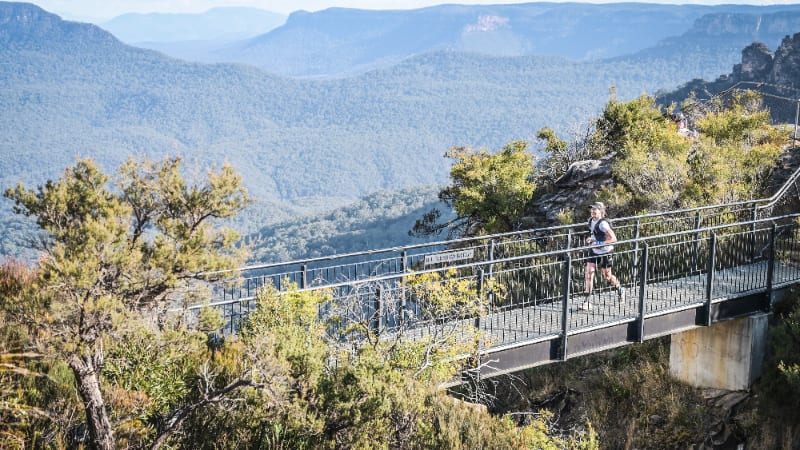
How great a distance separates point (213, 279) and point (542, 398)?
24.5 ft

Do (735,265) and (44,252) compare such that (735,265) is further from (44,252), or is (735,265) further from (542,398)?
(44,252)

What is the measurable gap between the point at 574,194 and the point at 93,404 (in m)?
14.3

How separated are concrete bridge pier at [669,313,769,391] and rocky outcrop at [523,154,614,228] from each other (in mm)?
6378

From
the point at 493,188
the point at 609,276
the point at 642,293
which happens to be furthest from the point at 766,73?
the point at 642,293

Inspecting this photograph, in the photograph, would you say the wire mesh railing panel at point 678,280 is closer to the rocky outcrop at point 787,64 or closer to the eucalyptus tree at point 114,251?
the eucalyptus tree at point 114,251

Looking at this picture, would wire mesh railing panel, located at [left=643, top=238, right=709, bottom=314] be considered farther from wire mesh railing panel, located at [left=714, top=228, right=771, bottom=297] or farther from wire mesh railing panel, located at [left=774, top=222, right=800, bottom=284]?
wire mesh railing panel, located at [left=774, top=222, right=800, bottom=284]

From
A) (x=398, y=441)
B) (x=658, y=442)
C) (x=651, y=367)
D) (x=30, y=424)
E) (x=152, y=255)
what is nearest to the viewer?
(x=152, y=255)

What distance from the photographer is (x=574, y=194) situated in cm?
1969

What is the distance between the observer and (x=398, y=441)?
8.64 m

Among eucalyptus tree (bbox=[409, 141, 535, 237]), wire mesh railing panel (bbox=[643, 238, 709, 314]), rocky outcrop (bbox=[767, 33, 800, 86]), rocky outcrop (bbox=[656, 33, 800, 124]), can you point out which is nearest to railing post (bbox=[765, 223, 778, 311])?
wire mesh railing panel (bbox=[643, 238, 709, 314])

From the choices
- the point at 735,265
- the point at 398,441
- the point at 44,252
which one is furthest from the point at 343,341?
the point at 735,265

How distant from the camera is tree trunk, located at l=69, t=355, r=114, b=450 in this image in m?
7.10

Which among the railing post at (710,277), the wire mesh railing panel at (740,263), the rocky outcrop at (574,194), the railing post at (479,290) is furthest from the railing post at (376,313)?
the rocky outcrop at (574,194)

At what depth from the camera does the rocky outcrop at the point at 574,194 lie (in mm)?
19141
